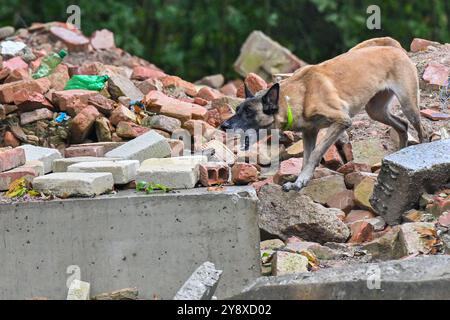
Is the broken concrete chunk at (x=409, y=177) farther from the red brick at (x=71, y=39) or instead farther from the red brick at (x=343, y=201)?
the red brick at (x=71, y=39)

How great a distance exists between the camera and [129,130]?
33.1ft

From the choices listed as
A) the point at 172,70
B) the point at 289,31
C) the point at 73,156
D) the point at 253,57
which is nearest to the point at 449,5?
the point at 289,31

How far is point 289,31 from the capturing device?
2398 centimetres

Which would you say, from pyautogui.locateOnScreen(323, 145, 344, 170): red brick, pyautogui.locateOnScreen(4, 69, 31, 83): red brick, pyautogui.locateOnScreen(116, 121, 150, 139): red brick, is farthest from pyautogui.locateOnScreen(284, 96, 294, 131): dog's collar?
pyautogui.locateOnScreen(4, 69, 31, 83): red brick

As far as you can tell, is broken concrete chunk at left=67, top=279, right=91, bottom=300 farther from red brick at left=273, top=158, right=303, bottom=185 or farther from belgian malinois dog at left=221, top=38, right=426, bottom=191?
red brick at left=273, top=158, right=303, bottom=185

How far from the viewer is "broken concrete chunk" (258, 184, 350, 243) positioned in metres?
8.80

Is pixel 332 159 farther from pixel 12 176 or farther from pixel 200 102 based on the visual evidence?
pixel 12 176

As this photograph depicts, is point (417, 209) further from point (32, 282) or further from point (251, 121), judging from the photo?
point (32, 282)

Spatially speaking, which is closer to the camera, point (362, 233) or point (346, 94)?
point (362, 233)

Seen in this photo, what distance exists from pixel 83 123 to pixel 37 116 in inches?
23.8

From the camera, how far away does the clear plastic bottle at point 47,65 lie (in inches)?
456

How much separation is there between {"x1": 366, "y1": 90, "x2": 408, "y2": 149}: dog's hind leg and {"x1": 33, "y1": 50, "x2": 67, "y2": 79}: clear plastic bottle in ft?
12.7

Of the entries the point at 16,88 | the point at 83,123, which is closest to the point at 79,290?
the point at 83,123

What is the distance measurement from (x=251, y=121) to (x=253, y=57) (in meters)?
6.51
